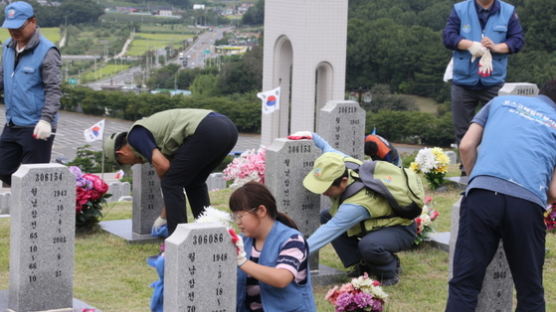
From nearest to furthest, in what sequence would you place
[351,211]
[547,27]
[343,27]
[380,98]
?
[351,211] → [343,27] → [547,27] → [380,98]

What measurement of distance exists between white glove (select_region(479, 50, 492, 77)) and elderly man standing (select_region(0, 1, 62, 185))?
383 centimetres

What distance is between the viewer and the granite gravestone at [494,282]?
581 cm

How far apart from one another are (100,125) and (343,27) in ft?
84.1

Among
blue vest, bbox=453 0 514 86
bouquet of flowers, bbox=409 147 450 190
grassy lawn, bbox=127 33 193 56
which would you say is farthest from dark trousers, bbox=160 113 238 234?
grassy lawn, bbox=127 33 193 56

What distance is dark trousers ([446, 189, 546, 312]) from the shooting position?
5.34 meters

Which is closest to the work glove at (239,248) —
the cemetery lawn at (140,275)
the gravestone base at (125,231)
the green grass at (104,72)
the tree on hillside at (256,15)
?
the cemetery lawn at (140,275)

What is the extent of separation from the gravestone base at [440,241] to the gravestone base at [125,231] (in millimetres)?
2252

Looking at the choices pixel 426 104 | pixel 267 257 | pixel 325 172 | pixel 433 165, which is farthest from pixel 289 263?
pixel 426 104

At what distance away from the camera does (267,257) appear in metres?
5.32

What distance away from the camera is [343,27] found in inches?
2411

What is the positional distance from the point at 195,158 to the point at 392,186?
1.43 meters

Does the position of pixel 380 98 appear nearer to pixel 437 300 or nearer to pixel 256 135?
pixel 256 135

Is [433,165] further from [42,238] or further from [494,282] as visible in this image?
[42,238]

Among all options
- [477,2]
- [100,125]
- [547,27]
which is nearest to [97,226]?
[477,2]
